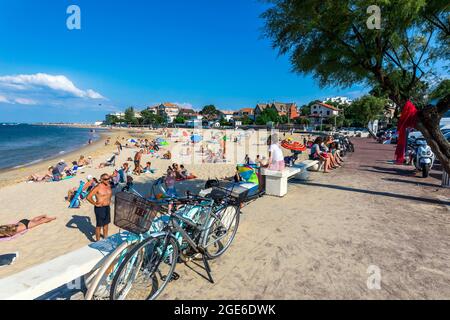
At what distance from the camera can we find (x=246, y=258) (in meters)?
3.52

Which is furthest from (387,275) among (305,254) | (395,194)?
(395,194)

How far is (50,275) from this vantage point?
2219 mm

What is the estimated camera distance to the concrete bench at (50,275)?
201 cm

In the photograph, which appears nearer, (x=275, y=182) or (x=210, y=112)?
(x=275, y=182)

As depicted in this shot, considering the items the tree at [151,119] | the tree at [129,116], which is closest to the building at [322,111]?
the tree at [151,119]

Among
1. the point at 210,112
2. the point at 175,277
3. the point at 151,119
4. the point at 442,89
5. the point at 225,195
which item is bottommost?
the point at 175,277

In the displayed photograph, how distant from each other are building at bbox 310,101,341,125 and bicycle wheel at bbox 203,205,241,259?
277 ft

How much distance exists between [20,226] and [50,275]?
6022 millimetres

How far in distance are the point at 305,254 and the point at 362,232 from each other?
149 centimetres

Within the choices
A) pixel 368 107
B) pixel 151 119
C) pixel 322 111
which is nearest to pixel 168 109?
pixel 151 119

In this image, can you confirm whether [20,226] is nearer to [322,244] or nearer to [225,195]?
[225,195]
